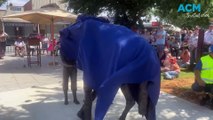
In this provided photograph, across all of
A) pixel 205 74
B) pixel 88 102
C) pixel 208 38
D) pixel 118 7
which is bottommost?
pixel 88 102

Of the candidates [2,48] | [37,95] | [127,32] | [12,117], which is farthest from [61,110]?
[2,48]

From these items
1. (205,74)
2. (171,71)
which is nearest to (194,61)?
(171,71)

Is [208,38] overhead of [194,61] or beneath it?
overhead

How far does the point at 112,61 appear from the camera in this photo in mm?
3836

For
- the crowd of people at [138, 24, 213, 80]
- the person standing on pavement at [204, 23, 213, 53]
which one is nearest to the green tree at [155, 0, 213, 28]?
the crowd of people at [138, 24, 213, 80]

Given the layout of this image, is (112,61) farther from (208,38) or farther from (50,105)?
(208,38)


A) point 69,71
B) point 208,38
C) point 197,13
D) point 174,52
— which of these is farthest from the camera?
point 174,52

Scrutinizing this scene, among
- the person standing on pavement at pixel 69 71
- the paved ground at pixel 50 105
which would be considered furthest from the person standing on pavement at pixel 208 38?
the person standing on pavement at pixel 69 71

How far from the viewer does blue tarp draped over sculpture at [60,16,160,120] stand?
12.5ft

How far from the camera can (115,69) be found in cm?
378

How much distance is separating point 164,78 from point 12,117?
Result: 18.5 ft

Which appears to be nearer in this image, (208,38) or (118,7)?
(208,38)

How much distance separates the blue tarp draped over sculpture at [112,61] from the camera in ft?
12.5

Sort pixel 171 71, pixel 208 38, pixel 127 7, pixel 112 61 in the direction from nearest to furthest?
pixel 112 61, pixel 171 71, pixel 208 38, pixel 127 7
